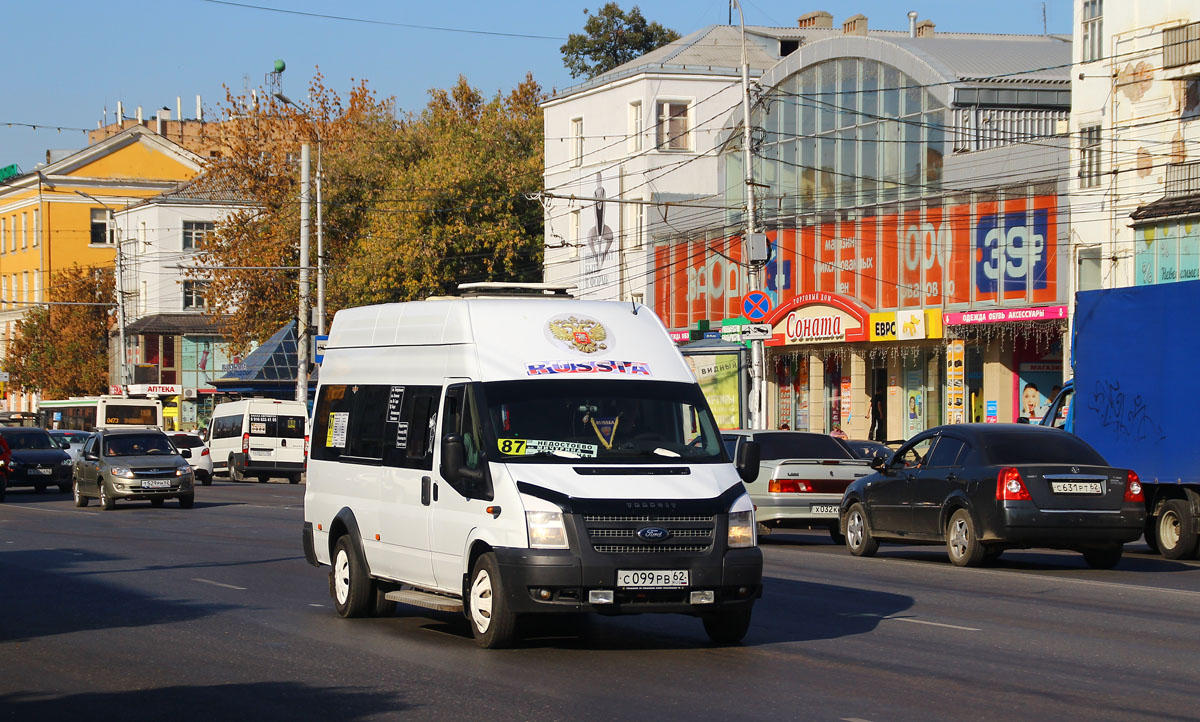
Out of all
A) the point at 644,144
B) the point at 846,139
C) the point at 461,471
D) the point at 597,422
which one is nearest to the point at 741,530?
the point at 597,422

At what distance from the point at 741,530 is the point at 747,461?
894 millimetres

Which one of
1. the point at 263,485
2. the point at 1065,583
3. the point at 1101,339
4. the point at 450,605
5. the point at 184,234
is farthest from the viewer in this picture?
the point at 184,234

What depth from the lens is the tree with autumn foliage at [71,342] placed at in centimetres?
9025

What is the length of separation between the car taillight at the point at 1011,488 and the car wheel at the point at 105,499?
21060 mm

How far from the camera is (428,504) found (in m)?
11.8

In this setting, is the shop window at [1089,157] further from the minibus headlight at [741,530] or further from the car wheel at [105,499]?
the minibus headlight at [741,530]

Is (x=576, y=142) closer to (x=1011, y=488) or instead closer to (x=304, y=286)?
(x=304, y=286)

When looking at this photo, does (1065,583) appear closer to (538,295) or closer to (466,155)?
(538,295)

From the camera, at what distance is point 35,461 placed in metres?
41.8

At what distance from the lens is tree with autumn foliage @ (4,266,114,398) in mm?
90250

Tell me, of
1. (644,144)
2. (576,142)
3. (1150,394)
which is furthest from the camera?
(576,142)

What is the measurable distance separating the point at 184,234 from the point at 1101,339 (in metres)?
74.1

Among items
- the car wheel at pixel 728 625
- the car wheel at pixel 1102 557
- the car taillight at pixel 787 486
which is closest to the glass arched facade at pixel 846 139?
the car taillight at pixel 787 486

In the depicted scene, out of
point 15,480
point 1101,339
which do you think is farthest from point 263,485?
point 1101,339
